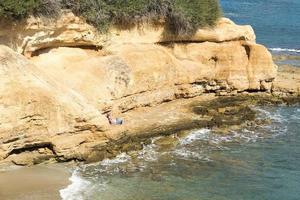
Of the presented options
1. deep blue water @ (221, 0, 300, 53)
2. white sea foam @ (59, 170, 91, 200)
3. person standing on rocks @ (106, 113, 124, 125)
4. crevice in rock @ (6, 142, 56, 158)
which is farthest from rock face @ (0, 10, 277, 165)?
deep blue water @ (221, 0, 300, 53)

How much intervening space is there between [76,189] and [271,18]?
43.1 m

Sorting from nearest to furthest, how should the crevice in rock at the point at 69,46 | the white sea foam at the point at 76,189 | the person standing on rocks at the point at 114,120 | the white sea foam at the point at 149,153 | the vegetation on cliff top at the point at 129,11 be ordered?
the white sea foam at the point at 76,189
the vegetation on cliff top at the point at 129,11
the white sea foam at the point at 149,153
the crevice in rock at the point at 69,46
the person standing on rocks at the point at 114,120

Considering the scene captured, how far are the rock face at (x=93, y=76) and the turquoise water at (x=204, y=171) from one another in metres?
1.40

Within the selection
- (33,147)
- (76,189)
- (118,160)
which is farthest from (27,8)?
(76,189)

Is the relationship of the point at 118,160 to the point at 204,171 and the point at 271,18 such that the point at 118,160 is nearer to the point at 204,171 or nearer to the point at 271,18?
the point at 204,171

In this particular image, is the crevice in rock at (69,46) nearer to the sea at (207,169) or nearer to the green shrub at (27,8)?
the green shrub at (27,8)

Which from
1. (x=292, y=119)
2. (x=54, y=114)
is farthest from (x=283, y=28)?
(x=54, y=114)

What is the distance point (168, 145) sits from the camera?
818 inches

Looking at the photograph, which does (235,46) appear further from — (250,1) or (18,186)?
(250,1)

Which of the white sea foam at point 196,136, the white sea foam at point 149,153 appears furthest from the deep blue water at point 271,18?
the white sea foam at point 149,153

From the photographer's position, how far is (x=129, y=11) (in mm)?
22656

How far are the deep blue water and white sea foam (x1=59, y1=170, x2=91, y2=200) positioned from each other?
2815 cm

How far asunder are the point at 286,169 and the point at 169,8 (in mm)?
8793

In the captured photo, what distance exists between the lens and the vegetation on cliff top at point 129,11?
18.6 m
